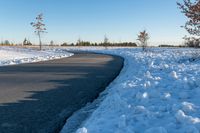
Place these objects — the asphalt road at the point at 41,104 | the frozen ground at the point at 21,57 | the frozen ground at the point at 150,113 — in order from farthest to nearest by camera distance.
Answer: the frozen ground at the point at 21,57 < the asphalt road at the point at 41,104 < the frozen ground at the point at 150,113

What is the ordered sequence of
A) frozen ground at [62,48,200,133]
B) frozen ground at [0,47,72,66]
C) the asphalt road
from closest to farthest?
frozen ground at [62,48,200,133]
the asphalt road
frozen ground at [0,47,72,66]

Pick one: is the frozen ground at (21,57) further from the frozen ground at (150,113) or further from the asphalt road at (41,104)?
the frozen ground at (150,113)

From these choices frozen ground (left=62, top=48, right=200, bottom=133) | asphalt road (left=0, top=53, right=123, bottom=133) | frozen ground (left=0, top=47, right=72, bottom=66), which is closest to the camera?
frozen ground (left=62, top=48, right=200, bottom=133)

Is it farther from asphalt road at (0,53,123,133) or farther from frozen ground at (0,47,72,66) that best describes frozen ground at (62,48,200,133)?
frozen ground at (0,47,72,66)

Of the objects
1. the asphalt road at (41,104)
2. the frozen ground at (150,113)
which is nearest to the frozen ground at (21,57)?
the asphalt road at (41,104)

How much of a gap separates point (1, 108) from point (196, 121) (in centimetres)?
437

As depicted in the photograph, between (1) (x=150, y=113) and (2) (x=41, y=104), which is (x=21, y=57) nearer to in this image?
(2) (x=41, y=104)

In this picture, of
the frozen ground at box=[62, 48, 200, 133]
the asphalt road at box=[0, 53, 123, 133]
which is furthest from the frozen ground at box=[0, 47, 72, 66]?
the frozen ground at box=[62, 48, 200, 133]

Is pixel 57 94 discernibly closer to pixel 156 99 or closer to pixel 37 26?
pixel 156 99

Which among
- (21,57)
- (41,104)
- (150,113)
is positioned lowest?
(21,57)

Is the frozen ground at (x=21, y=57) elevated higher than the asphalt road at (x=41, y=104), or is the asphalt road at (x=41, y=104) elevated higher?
the asphalt road at (x=41, y=104)

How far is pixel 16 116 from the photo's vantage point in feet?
22.1

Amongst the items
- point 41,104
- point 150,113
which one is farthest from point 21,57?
point 150,113

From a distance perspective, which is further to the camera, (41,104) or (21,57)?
(21,57)
